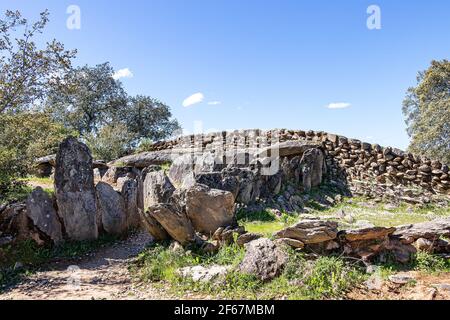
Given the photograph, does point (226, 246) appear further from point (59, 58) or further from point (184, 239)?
point (59, 58)

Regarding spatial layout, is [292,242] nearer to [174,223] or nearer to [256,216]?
[174,223]

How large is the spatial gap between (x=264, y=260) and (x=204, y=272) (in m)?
1.17

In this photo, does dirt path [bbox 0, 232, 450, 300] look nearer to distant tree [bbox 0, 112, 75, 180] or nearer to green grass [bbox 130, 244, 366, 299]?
green grass [bbox 130, 244, 366, 299]

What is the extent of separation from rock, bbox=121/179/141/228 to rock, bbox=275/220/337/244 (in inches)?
198

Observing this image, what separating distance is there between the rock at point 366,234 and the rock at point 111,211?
6.16m

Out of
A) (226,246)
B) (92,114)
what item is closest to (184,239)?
(226,246)

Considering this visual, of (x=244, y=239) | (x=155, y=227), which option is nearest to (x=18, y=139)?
(x=155, y=227)

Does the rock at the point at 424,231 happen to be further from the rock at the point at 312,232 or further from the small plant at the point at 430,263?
the rock at the point at 312,232

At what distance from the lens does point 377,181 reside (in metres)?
13.8

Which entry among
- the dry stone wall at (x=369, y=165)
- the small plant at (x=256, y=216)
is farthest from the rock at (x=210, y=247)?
the dry stone wall at (x=369, y=165)

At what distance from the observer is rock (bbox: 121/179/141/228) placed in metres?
9.74

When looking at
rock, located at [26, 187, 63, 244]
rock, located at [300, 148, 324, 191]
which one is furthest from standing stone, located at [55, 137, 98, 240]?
rock, located at [300, 148, 324, 191]

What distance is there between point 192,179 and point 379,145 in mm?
8758

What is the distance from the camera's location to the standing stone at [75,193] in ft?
29.0
